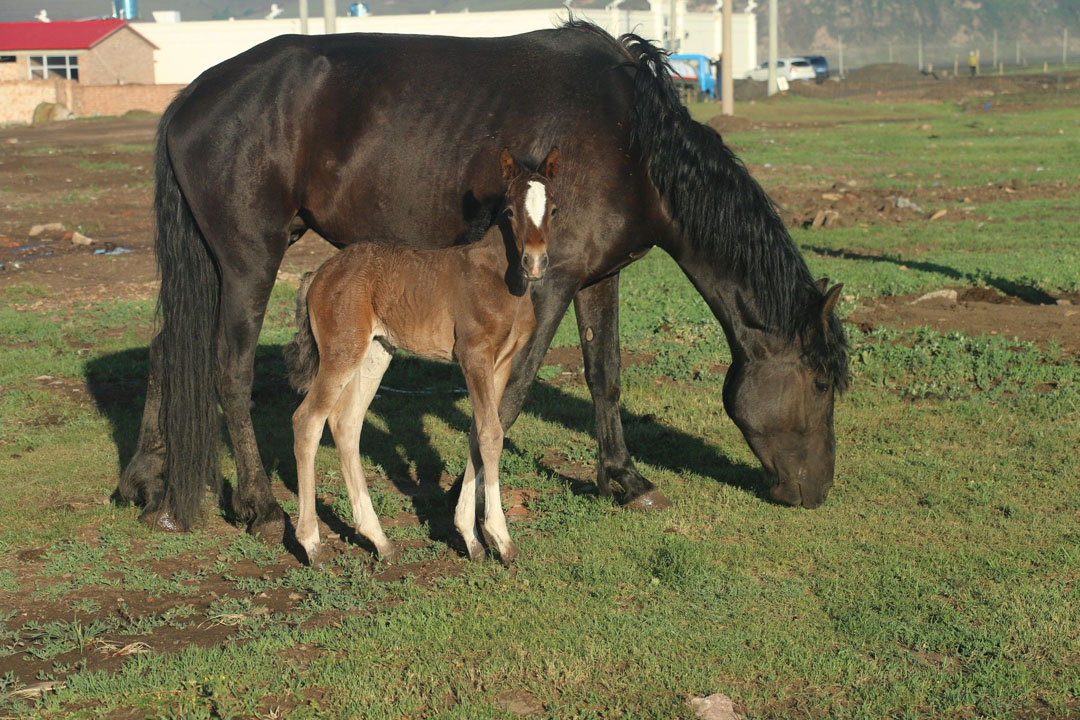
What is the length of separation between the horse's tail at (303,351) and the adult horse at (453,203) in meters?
0.58

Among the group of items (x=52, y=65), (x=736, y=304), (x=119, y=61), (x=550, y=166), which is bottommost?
(x=736, y=304)

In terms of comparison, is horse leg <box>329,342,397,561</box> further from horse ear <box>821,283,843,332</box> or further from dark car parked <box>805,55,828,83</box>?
dark car parked <box>805,55,828,83</box>

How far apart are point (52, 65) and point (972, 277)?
5757 cm

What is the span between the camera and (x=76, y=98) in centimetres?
5194

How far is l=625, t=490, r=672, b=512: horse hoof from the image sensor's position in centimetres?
662

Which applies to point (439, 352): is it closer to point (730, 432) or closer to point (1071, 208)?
point (730, 432)

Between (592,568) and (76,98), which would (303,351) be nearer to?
(592,568)

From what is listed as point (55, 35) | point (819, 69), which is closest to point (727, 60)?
point (55, 35)

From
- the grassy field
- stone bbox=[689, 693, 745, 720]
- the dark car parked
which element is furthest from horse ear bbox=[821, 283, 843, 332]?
the dark car parked

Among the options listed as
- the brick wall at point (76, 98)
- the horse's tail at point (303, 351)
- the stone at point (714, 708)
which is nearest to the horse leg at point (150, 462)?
the horse's tail at point (303, 351)

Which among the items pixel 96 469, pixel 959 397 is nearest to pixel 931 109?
pixel 959 397

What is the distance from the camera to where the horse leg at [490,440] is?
18.2 feet

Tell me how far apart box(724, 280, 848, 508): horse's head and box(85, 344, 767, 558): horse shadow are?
0.38 meters

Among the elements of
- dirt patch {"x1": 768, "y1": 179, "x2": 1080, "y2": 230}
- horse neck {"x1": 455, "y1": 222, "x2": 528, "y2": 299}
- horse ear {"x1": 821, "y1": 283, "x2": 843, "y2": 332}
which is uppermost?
horse neck {"x1": 455, "y1": 222, "x2": 528, "y2": 299}
